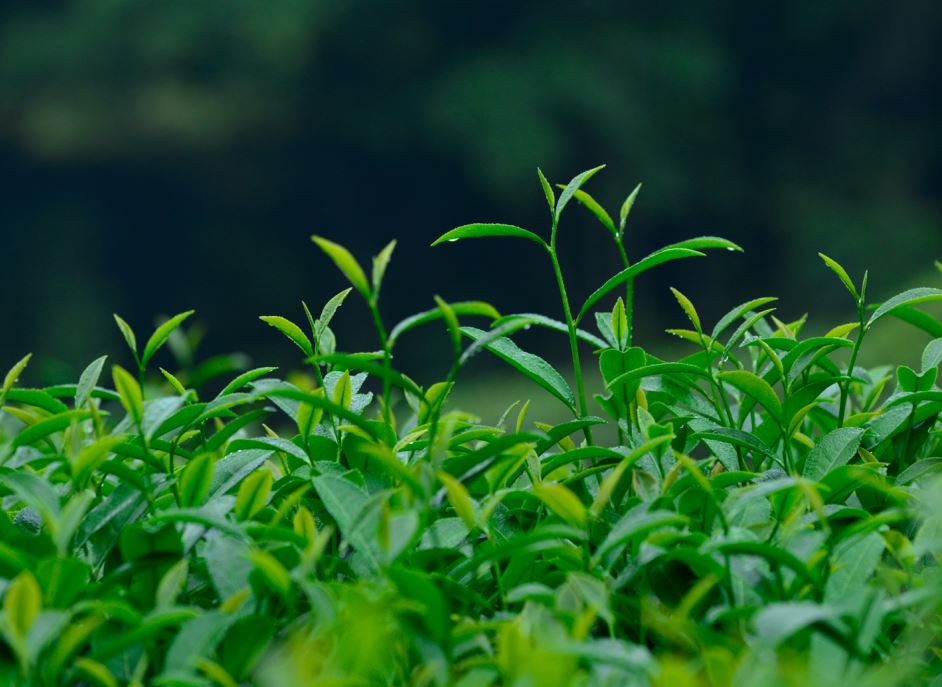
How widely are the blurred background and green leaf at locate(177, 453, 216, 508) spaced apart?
377 inches

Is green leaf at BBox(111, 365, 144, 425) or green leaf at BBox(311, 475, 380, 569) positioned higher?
green leaf at BBox(111, 365, 144, 425)

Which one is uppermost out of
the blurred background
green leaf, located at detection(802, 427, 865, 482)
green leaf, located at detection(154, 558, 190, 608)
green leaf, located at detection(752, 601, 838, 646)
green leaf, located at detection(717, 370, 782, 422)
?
green leaf, located at detection(717, 370, 782, 422)

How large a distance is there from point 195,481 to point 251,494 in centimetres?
4

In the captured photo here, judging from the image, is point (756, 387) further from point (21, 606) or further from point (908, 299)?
point (21, 606)

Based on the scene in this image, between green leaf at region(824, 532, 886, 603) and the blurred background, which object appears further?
the blurred background

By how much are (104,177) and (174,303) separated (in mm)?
1917

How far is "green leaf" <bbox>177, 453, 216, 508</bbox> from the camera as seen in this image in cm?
53

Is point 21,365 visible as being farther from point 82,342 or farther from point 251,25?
point 251,25

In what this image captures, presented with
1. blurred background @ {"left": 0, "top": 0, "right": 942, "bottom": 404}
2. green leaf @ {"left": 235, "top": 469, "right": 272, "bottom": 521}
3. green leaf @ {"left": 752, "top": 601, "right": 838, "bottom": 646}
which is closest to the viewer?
green leaf @ {"left": 752, "top": 601, "right": 838, "bottom": 646}

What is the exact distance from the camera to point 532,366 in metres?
0.64

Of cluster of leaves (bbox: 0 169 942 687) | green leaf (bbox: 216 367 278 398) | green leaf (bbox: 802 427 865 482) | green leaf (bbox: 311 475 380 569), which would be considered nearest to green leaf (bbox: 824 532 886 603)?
cluster of leaves (bbox: 0 169 942 687)

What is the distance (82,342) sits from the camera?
10.1m

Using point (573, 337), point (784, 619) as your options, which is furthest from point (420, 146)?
point (784, 619)

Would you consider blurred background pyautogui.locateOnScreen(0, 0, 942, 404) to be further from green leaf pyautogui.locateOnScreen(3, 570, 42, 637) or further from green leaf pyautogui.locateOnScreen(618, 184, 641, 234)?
green leaf pyautogui.locateOnScreen(3, 570, 42, 637)
